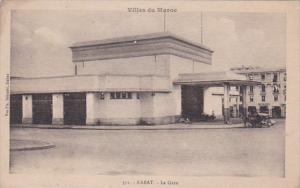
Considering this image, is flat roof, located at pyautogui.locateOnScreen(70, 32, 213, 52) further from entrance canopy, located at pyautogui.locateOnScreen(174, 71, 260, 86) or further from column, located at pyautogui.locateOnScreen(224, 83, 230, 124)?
column, located at pyautogui.locateOnScreen(224, 83, 230, 124)

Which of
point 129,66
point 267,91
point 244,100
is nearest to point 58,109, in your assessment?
point 129,66

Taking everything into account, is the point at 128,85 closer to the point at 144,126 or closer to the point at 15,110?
the point at 144,126

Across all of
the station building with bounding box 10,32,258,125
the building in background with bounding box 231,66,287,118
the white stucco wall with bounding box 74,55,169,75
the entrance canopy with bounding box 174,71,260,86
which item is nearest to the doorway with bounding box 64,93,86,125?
the station building with bounding box 10,32,258,125

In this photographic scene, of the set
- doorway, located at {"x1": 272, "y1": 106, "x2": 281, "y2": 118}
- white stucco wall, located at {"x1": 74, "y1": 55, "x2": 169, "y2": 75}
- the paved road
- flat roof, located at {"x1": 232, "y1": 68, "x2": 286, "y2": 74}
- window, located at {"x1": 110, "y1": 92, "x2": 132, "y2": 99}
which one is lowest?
the paved road

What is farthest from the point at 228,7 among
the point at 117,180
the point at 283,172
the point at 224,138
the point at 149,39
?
the point at 117,180

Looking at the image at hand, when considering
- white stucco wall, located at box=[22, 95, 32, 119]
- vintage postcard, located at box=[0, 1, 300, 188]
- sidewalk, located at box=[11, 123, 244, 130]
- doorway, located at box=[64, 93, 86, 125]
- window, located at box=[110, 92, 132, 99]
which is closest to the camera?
vintage postcard, located at box=[0, 1, 300, 188]

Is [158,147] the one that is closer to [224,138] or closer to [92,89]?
[224,138]
